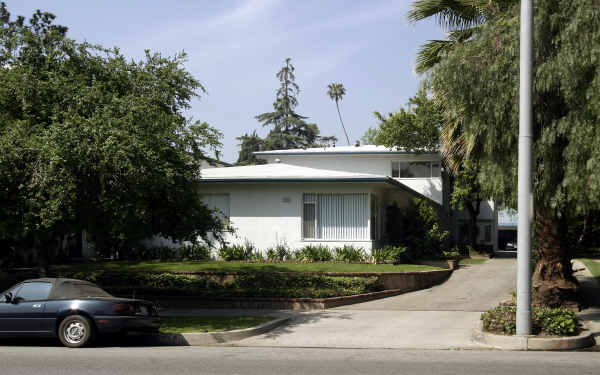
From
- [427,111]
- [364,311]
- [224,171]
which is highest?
[427,111]

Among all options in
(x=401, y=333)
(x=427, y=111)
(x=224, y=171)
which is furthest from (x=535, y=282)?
(x=427, y=111)

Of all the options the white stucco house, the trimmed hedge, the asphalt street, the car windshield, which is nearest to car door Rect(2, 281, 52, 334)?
the car windshield

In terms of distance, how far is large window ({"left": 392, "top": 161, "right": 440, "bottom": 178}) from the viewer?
1342 inches

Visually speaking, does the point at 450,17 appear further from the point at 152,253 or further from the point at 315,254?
the point at 152,253

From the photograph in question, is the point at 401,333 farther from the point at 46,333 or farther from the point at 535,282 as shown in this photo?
the point at 46,333

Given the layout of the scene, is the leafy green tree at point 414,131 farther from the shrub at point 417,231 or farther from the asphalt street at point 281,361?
the asphalt street at point 281,361

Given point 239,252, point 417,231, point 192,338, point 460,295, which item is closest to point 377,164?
point 417,231

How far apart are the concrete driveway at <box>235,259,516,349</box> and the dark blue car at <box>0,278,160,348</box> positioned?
7.58ft

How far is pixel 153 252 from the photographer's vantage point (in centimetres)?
2381

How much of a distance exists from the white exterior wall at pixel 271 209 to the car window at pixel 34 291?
37.8 ft

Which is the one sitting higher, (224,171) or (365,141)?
(365,141)

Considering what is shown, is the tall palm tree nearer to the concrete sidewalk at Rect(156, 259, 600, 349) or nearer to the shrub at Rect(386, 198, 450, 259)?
the concrete sidewalk at Rect(156, 259, 600, 349)

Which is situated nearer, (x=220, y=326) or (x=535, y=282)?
(x=220, y=326)

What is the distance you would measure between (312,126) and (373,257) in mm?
43660
